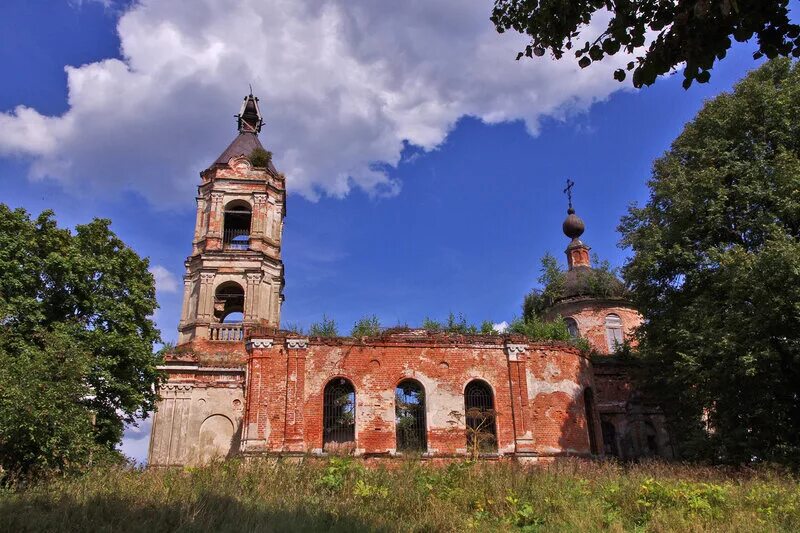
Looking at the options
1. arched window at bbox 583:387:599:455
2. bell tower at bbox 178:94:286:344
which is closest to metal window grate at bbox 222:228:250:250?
bell tower at bbox 178:94:286:344

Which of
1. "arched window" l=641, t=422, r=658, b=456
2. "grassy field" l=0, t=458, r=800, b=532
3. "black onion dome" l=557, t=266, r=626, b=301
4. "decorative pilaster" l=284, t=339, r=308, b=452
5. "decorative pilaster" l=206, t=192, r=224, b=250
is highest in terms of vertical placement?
"decorative pilaster" l=206, t=192, r=224, b=250

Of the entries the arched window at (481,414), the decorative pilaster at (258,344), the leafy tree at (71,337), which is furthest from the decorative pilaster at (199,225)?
the arched window at (481,414)

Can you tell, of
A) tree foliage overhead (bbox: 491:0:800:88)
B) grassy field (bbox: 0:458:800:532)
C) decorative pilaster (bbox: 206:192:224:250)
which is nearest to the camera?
tree foliage overhead (bbox: 491:0:800:88)

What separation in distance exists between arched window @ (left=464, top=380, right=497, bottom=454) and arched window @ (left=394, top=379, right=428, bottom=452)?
142 cm

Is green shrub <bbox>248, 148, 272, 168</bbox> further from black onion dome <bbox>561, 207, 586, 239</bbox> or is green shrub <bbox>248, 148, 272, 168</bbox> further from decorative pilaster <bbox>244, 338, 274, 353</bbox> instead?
black onion dome <bbox>561, 207, 586, 239</bbox>

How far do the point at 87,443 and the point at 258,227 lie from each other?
13152 mm

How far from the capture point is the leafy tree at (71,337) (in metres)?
14.8

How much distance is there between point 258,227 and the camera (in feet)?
89.2

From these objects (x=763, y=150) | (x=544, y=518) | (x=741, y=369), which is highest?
(x=763, y=150)

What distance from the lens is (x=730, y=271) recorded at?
16.5 metres

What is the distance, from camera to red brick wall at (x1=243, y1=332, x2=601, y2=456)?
18.1 meters

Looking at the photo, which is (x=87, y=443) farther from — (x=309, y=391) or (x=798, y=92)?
(x=798, y=92)

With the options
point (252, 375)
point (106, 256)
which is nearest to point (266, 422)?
point (252, 375)

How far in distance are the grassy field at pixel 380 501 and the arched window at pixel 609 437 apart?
1163cm
